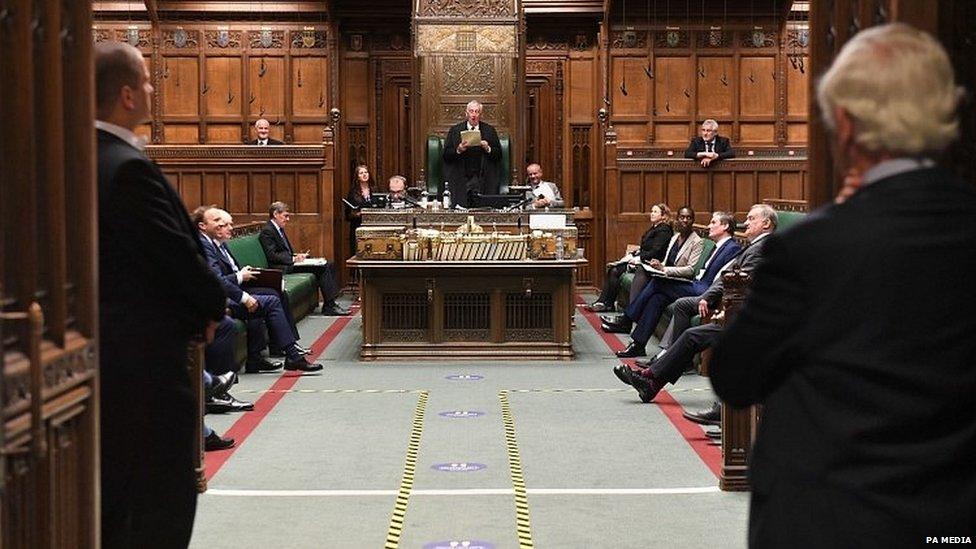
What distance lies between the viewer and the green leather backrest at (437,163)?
15.7 m

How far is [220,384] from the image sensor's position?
900 cm

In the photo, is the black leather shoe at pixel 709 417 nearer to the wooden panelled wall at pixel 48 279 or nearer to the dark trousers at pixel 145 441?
the dark trousers at pixel 145 441

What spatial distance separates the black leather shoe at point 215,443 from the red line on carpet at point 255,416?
0.03 meters

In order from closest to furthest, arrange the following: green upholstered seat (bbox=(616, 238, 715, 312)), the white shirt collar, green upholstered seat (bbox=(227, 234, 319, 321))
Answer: the white shirt collar, green upholstered seat (bbox=(616, 238, 715, 312)), green upholstered seat (bbox=(227, 234, 319, 321))

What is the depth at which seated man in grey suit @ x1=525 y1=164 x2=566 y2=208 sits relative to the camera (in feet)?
46.3

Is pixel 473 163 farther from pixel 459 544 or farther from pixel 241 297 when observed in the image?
pixel 459 544

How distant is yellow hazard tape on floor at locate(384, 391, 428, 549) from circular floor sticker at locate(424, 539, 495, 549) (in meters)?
0.15

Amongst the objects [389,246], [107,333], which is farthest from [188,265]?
[389,246]

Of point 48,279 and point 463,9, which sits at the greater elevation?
point 463,9

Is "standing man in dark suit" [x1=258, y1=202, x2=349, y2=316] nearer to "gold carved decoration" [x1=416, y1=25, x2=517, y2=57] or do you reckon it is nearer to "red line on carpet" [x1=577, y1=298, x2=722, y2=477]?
"gold carved decoration" [x1=416, y1=25, x2=517, y2=57]

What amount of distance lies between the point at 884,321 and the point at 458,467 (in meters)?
5.23

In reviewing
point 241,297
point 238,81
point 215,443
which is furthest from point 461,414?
point 238,81

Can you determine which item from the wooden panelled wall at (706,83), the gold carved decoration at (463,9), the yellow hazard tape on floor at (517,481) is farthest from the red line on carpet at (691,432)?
the wooden panelled wall at (706,83)

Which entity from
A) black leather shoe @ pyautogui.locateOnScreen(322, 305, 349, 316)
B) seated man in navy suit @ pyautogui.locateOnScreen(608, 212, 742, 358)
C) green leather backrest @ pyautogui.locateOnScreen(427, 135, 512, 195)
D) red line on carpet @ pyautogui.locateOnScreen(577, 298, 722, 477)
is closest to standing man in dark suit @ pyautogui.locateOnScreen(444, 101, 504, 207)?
green leather backrest @ pyautogui.locateOnScreen(427, 135, 512, 195)
